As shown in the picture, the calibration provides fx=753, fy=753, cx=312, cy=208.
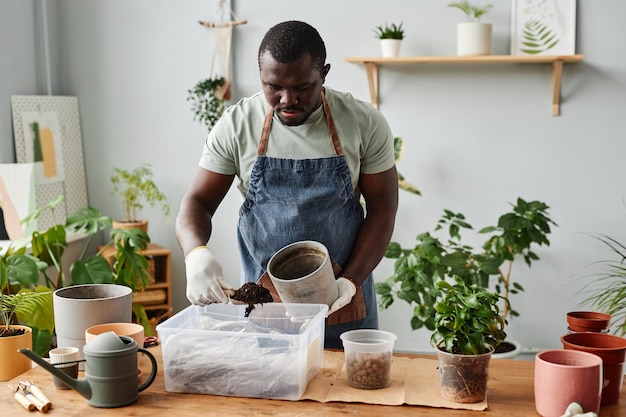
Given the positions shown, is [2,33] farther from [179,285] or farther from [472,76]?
[472,76]

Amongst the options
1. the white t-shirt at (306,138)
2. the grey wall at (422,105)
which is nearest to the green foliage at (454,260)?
the grey wall at (422,105)

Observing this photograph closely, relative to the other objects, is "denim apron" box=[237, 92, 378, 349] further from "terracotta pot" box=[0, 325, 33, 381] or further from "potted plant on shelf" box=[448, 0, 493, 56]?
"potted plant on shelf" box=[448, 0, 493, 56]

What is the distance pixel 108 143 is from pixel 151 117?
1.03 ft

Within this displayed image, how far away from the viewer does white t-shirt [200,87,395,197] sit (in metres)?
2.20

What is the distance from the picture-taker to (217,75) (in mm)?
4211

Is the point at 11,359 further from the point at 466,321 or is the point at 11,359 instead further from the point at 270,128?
the point at 466,321

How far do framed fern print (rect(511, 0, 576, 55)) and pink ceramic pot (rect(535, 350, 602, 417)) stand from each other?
2657 millimetres

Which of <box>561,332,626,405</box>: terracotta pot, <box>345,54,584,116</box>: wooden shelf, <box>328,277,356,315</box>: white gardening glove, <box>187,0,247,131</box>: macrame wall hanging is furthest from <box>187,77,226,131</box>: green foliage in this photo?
<box>561,332,626,405</box>: terracotta pot

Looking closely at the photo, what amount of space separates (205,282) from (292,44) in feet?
2.16

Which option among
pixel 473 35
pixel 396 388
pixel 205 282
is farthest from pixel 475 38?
pixel 396 388

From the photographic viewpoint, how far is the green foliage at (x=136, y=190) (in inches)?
164

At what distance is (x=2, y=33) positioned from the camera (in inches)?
153

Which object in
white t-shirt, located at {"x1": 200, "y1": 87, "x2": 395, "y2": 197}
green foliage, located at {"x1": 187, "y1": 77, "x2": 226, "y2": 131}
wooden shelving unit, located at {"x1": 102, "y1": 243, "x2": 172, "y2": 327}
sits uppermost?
green foliage, located at {"x1": 187, "y1": 77, "x2": 226, "y2": 131}

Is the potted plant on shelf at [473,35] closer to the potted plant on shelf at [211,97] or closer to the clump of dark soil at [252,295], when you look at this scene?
the potted plant on shelf at [211,97]
